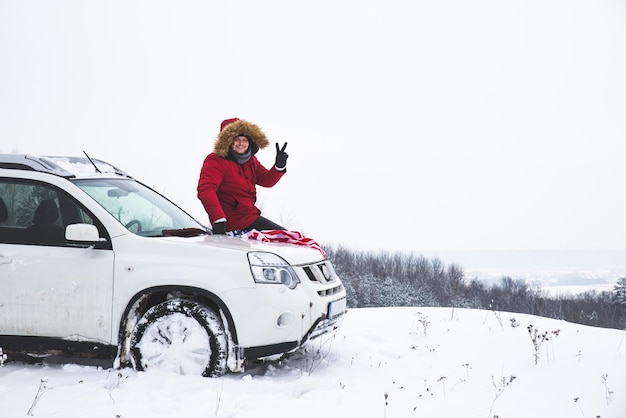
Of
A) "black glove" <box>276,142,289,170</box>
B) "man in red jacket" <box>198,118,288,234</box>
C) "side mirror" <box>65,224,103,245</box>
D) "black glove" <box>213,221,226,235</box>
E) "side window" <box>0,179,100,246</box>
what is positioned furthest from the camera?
"black glove" <box>276,142,289,170</box>

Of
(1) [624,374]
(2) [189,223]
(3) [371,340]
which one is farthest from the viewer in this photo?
(3) [371,340]

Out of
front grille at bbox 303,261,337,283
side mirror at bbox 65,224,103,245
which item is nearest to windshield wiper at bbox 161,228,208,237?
side mirror at bbox 65,224,103,245

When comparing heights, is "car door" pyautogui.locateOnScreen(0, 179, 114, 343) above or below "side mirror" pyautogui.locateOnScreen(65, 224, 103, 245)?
below

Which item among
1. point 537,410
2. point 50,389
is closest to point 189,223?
point 50,389

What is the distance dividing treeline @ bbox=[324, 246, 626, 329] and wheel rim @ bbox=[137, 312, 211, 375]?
71235 millimetres

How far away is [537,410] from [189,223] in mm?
3511

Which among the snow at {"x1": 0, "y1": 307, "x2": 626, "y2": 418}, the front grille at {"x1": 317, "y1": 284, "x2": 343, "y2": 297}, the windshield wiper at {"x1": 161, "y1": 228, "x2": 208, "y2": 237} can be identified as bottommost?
the snow at {"x1": 0, "y1": 307, "x2": 626, "y2": 418}

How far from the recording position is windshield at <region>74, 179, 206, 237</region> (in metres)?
4.65

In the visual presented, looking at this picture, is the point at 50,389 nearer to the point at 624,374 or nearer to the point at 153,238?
the point at 153,238

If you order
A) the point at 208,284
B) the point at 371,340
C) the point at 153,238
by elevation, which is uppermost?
the point at 153,238

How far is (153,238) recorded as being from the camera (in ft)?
14.3

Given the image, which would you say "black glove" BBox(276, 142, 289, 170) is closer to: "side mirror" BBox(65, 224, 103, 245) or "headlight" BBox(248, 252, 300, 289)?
"headlight" BBox(248, 252, 300, 289)

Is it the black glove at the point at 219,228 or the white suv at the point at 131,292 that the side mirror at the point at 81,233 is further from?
the black glove at the point at 219,228

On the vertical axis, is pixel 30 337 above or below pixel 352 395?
above
